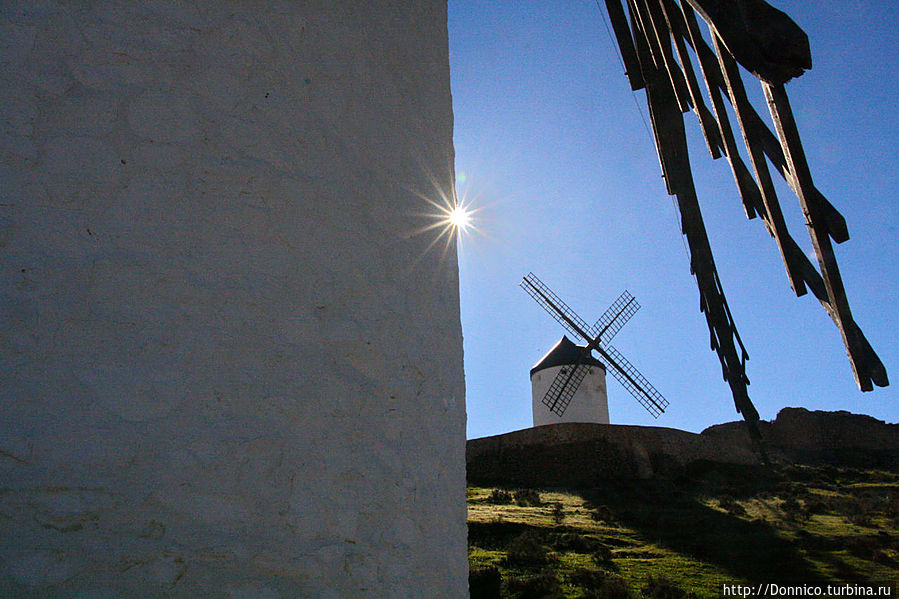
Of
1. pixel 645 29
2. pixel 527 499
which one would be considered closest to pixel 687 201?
pixel 645 29

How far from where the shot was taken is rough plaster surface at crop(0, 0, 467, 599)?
4.68 feet

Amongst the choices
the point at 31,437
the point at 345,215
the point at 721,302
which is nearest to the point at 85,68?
the point at 345,215

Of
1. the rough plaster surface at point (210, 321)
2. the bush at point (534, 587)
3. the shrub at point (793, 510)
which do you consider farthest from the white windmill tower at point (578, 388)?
the rough plaster surface at point (210, 321)

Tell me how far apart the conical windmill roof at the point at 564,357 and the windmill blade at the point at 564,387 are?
264 millimetres

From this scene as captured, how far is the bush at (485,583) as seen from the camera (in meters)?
5.30

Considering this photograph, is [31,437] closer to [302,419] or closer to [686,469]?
[302,419]

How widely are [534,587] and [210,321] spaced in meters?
5.02

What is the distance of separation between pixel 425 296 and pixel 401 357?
0.34 metres

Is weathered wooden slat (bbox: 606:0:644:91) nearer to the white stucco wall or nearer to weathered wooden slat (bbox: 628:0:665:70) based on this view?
weathered wooden slat (bbox: 628:0:665:70)

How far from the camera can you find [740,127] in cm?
243

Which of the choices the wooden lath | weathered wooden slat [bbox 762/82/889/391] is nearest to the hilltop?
the wooden lath

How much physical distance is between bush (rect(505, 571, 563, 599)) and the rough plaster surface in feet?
12.0

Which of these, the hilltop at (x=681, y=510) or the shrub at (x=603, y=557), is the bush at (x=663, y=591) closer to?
the hilltop at (x=681, y=510)

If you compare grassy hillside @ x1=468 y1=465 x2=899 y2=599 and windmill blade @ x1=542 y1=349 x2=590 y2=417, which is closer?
grassy hillside @ x1=468 y1=465 x2=899 y2=599
